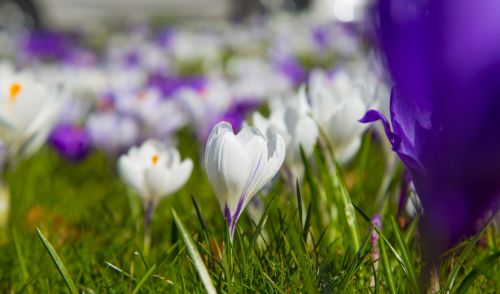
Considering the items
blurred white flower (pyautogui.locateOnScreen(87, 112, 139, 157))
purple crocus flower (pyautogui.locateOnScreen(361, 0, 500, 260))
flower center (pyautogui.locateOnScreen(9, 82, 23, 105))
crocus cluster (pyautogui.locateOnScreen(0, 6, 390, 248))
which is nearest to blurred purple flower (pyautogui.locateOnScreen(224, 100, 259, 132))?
crocus cluster (pyautogui.locateOnScreen(0, 6, 390, 248))

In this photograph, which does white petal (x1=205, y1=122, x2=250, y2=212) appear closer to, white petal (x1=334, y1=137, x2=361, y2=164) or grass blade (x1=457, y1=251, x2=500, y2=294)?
grass blade (x1=457, y1=251, x2=500, y2=294)

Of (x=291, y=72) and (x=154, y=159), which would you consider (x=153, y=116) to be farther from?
(x=291, y=72)

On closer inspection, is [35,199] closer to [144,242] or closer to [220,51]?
[144,242]

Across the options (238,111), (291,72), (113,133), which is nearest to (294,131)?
(113,133)

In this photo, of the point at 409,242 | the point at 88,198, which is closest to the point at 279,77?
the point at 88,198

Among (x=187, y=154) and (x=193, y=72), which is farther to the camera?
(x=193, y=72)

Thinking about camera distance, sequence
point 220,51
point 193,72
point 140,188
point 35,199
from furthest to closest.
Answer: point 220,51 → point 193,72 → point 35,199 → point 140,188

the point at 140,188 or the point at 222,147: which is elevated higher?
the point at 222,147
